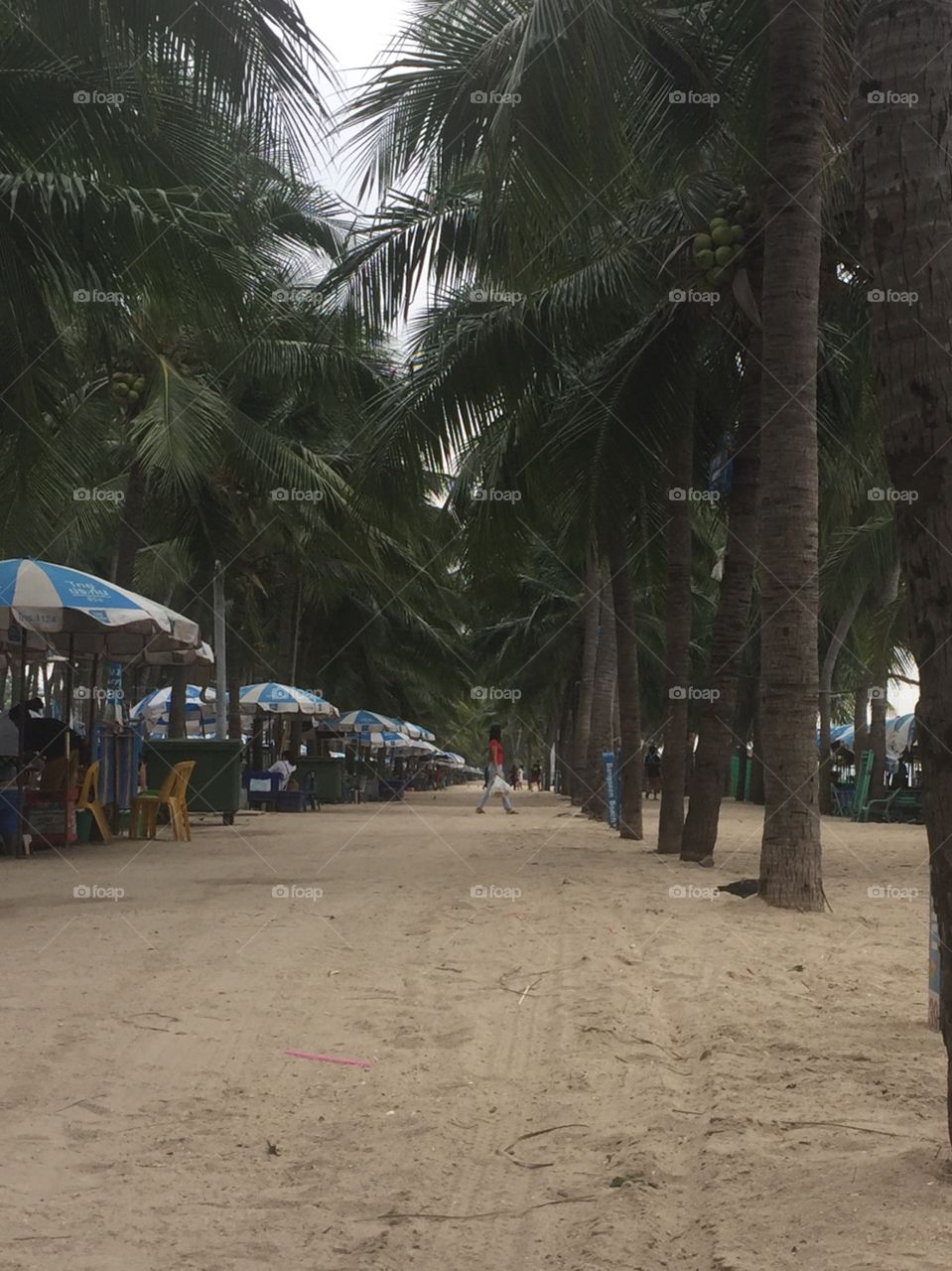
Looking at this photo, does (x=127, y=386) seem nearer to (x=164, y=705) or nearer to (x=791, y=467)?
(x=791, y=467)

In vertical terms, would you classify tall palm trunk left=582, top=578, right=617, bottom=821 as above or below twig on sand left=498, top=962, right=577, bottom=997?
above

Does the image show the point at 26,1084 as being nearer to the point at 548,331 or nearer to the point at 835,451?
the point at 548,331

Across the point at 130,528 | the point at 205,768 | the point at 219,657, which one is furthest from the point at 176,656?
the point at 219,657

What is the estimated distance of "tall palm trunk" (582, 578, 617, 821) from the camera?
2384cm

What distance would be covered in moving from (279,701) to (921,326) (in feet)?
77.2

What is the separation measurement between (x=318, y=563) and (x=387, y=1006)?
24.2 metres

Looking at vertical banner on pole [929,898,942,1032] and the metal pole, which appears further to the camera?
the metal pole

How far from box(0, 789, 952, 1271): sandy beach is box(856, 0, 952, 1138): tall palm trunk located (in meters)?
0.80

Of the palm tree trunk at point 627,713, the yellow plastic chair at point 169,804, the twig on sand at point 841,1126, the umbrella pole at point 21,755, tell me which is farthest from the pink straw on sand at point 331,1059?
the palm tree trunk at point 627,713

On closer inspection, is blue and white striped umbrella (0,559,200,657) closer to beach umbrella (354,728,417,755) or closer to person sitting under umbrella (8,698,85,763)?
person sitting under umbrella (8,698,85,763)

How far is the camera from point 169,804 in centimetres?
1636

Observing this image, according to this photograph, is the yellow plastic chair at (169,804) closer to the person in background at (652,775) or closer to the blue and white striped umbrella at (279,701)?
the blue and white striped umbrella at (279,701)

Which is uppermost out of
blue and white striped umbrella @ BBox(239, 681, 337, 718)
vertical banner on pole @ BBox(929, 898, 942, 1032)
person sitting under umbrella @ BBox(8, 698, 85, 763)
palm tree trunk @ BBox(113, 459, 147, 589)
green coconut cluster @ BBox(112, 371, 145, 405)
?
green coconut cluster @ BBox(112, 371, 145, 405)

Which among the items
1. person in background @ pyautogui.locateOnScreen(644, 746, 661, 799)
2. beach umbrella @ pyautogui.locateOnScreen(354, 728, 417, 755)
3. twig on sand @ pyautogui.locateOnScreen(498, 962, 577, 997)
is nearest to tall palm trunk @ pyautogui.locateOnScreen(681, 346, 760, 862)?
twig on sand @ pyautogui.locateOnScreen(498, 962, 577, 997)
